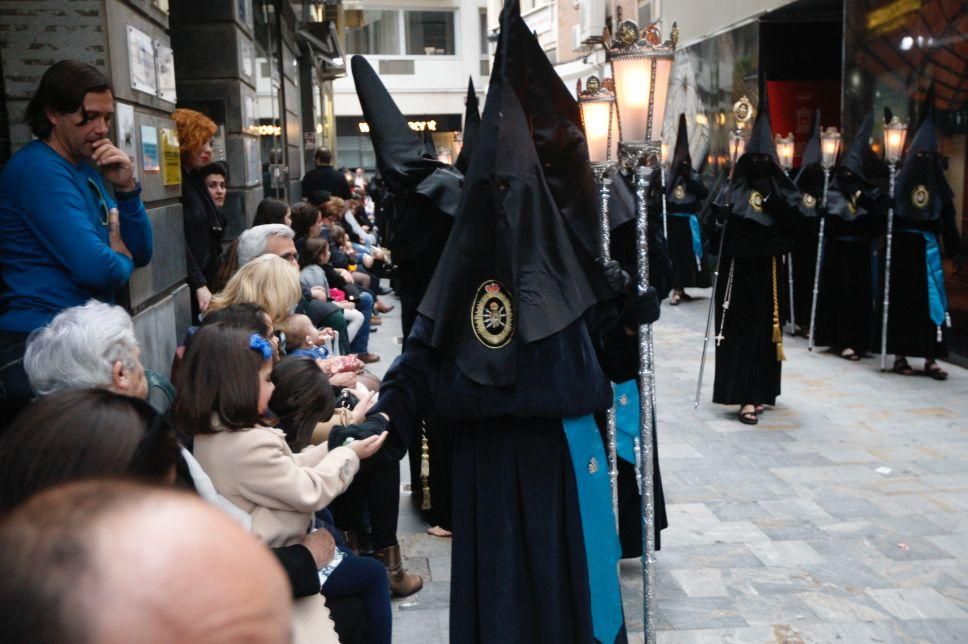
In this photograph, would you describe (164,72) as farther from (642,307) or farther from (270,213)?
(642,307)

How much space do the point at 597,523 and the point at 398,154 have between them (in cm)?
257

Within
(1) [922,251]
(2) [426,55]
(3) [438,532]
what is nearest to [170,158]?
→ (3) [438,532]

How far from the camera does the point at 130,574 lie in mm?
826

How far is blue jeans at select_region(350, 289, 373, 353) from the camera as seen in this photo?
383 inches

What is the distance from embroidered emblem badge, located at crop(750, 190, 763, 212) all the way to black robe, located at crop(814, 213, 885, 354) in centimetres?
309

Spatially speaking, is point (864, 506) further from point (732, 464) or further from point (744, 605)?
point (744, 605)

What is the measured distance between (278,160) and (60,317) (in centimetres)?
1070

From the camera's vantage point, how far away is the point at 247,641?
86 centimetres

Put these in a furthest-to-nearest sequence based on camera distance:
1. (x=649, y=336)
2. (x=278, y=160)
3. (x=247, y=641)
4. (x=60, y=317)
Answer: (x=278, y=160), (x=649, y=336), (x=60, y=317), (x=247, y=641)

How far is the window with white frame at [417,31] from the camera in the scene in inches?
1580

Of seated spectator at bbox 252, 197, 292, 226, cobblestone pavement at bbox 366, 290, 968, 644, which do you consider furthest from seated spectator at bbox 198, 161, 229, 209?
cobblestone pavement at bbox 366, 290, 968, 644

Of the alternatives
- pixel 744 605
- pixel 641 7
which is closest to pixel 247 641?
pixel 744 605

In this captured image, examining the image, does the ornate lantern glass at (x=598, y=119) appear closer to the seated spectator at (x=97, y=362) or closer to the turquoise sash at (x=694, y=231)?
the seated spectator at (x=97, y=362)

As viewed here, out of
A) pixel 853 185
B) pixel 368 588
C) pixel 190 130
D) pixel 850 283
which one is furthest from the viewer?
pixel 850 283
